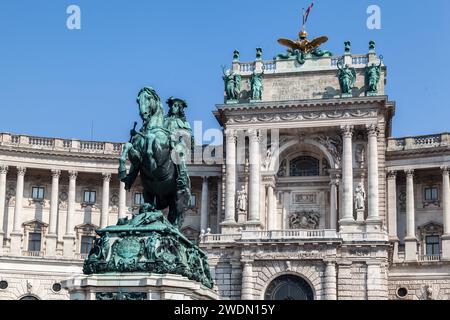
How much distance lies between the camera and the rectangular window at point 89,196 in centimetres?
7162

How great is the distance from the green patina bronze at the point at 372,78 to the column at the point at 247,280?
1623 cm

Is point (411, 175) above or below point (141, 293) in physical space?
above

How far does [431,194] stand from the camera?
68.3m

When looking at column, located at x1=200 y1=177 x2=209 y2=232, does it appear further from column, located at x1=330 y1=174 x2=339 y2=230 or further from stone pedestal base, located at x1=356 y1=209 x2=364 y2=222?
stone pedestal base, located at x1=356 y1=209 x2=364 y2=222

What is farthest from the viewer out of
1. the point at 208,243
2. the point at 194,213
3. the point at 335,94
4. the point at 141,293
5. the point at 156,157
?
the point at 194,213

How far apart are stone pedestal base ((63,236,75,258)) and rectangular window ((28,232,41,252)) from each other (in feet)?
7.37

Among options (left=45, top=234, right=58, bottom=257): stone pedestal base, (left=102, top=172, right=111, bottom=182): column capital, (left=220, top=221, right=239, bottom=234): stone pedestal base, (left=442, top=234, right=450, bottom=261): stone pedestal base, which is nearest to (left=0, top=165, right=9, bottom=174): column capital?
(left=45, top=234, right=58, bottom=257): stone pedestal base

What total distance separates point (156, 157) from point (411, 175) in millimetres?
48148

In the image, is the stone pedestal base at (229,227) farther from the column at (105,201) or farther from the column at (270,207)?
the column at (105,201)

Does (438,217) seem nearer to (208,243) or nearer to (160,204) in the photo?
(208,243)

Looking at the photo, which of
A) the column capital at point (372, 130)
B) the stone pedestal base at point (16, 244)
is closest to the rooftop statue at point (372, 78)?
the column capital at point (372, 130)

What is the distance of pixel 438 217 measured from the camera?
67312mm

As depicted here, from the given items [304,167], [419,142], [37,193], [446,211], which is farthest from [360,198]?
[37,193]

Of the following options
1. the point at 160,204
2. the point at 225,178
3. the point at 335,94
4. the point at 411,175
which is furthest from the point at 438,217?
the point at 160,204
